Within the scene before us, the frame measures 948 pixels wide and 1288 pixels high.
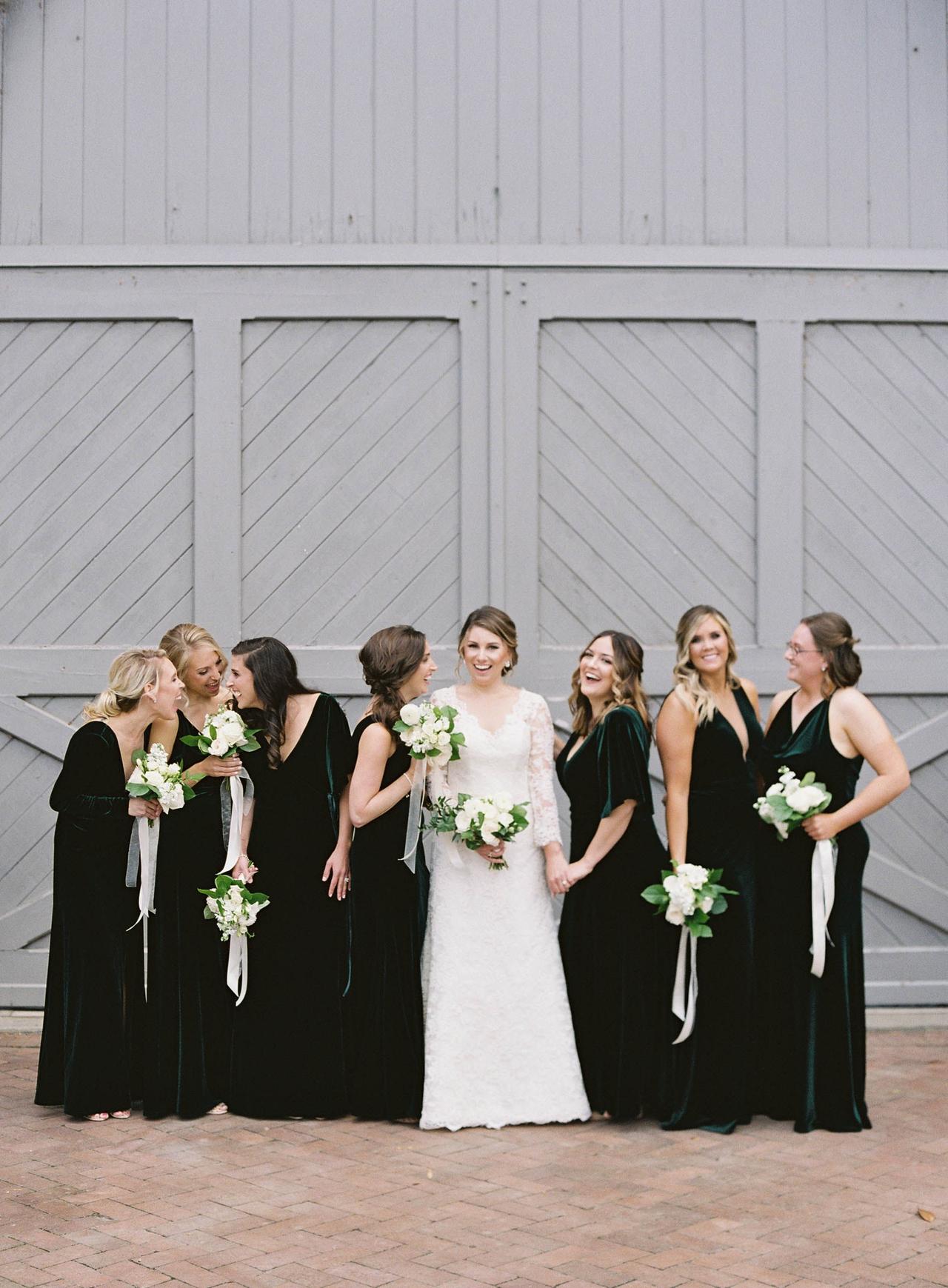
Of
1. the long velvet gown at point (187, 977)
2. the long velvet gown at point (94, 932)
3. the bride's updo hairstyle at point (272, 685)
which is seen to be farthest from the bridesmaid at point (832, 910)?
the long velvet gown at point (94, 932)

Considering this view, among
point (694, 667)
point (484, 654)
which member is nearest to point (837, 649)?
point (694, 667)

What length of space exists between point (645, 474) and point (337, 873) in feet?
9.19

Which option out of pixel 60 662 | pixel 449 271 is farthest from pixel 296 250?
pixel 60 662

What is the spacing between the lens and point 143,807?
579 cm

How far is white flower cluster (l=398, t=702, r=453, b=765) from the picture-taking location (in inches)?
216

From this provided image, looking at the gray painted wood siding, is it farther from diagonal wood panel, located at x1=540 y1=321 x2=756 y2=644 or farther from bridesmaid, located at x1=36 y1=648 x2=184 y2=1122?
bridesmaid, located at x1=36 y1=648 x2=184 y2=1122

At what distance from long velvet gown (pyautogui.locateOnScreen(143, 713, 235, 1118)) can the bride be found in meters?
0.88

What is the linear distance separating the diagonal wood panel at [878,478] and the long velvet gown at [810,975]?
75.0 inches

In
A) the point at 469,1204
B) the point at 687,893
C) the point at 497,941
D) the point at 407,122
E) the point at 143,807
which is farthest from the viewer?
the point at 407,122

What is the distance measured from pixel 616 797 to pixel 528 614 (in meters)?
1.85

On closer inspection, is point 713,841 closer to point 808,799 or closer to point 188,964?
point 808,799

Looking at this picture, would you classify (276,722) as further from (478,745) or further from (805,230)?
(805,230)

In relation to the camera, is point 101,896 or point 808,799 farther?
point 101,896

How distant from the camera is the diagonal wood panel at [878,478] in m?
7.42
